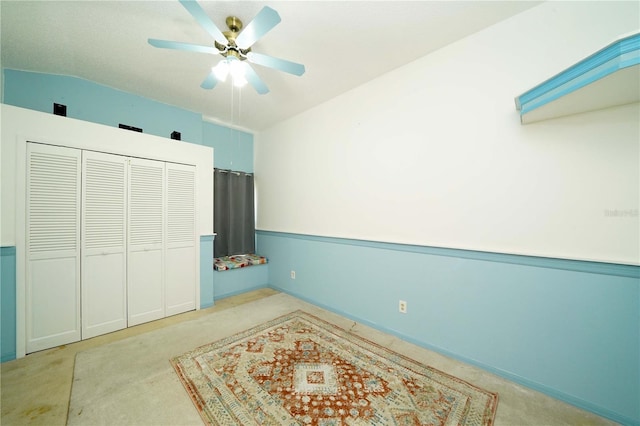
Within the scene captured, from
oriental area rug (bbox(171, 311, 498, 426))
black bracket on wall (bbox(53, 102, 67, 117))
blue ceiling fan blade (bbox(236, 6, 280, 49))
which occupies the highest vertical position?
blue ceiling fan blade (bbox(236, 6, 280, 49))

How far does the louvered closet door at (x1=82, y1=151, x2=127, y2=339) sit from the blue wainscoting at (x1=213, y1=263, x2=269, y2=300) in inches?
42.4

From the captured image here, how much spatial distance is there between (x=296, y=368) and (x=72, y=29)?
3288 millimetres

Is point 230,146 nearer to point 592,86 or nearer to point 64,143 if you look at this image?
point 64,143

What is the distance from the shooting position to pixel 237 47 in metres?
1.75

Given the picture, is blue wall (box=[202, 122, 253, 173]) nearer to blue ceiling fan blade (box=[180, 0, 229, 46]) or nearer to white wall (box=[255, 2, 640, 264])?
white wall (box=[255, 2, 640, 264])

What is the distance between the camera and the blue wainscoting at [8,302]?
191cm

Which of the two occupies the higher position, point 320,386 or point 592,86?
point 592,86

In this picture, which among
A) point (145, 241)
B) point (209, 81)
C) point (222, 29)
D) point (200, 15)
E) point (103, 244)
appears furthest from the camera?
point (145, 241)

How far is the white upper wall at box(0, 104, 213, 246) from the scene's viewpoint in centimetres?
193

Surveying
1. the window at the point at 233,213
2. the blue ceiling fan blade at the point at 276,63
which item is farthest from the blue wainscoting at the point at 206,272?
the blue ceiling fan blade at the point at 276,63

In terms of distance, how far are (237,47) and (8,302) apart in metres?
2.82

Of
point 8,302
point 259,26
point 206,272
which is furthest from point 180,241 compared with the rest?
point 259,26

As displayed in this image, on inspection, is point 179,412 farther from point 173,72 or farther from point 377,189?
point 173,72

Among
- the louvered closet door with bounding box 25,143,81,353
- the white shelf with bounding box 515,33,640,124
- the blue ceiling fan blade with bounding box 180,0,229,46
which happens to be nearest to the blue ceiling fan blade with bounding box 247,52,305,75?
the blue ceiling fan blade with bounding box 180,0,229,46
